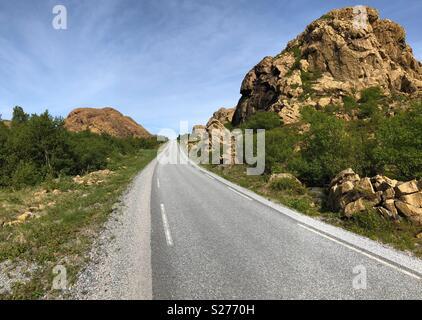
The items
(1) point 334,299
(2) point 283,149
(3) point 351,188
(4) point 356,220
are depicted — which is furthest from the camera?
(2) point 283,149

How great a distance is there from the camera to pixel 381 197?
35.3ft

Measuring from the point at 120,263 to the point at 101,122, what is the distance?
16117 centimetres

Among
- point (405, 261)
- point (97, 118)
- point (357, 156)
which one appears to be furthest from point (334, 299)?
point (97, 118)

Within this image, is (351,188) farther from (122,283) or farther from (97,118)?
(97,118)

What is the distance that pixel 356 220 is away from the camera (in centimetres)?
1053

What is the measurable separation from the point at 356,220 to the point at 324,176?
7391 millimetres

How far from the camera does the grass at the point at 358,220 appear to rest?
888 cm

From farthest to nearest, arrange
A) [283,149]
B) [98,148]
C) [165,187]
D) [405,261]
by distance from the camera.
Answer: [98,148] < [283,149] < [165,187] < [405,261]

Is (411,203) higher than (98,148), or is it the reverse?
(98,148)

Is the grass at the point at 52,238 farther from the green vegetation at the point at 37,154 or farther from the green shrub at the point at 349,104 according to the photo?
the green shrub at the point at 349,104

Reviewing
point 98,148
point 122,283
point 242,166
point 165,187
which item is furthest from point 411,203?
point 98,148

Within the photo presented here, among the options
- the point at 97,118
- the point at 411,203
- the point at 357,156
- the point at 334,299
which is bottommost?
the point at 334,299

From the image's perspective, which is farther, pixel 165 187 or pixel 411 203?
pixel 165 187

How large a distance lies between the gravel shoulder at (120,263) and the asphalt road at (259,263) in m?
0.26
